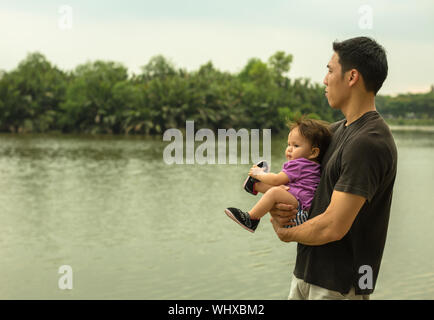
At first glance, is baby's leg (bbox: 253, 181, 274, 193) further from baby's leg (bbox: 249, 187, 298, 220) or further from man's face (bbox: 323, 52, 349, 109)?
man's face (bbox: 323, 52, 349, 109)

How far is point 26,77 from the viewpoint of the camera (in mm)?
57281

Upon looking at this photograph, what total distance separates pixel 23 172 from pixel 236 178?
9681 mm

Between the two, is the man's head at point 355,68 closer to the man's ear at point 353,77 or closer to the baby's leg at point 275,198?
the man's ear at point 353,77

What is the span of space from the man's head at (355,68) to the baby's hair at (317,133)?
190mm

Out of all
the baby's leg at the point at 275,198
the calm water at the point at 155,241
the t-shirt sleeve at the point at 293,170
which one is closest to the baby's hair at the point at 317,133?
the t-shirt sleeve at the point at 293,170

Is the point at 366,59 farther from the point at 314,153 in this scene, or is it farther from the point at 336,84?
the point at 314,153

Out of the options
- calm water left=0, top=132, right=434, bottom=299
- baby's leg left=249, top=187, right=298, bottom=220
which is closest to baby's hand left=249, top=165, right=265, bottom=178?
baby's leg left=249, top=187, right=298, bottom=220

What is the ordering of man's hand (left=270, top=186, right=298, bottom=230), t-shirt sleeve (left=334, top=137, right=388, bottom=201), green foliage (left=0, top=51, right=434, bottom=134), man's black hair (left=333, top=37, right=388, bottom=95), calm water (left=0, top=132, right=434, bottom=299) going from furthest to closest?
green foliage (left=0, top=51, right=434, bottom=134) < calm water (left=0, top=132, right=434, bottom=299) < man's hand (left=270, top=186, right=298, bottom=230) < man's black hair (left=333, top=37, right=388, bottom=95) < t-shirt sleeve (left=334, top=137, right=388, bottom=201)

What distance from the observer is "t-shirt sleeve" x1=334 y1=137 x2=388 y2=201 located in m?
2.20

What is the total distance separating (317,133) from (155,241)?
11.0m

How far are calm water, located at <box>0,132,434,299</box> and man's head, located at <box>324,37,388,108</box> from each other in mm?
7451

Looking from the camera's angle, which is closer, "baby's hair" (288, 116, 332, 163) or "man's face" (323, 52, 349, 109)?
"man's face" (323, 52, 349, 109)

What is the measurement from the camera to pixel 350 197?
7.28 ft

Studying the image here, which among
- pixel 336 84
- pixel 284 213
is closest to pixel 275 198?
pixel 284 213
